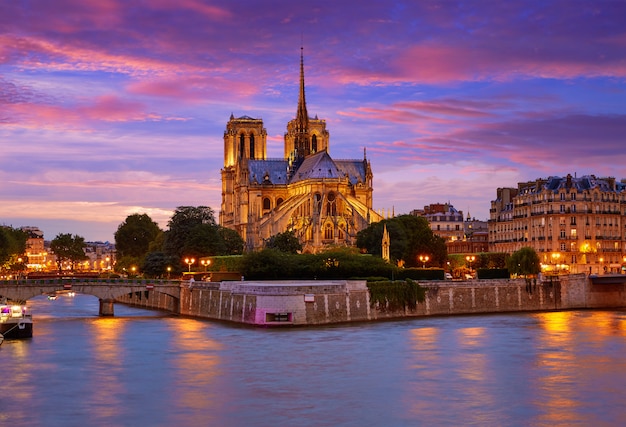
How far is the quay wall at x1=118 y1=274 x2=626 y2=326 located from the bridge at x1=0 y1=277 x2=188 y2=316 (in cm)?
153

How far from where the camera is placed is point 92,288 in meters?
71.1

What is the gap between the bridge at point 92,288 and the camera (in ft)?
221

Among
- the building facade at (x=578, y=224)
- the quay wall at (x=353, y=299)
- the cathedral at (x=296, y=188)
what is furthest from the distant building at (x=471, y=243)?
the quay wall at (x=353, y=299)

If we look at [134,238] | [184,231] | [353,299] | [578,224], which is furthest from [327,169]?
[353,299]

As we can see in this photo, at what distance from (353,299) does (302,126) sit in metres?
77.4

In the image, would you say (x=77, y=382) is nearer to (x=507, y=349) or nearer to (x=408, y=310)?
(x=507, y=349)

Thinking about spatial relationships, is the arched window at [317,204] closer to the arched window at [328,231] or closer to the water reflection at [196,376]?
the arched window at [328,231]

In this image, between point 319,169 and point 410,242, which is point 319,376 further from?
point 319,169

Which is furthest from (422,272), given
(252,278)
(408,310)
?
(252,278)

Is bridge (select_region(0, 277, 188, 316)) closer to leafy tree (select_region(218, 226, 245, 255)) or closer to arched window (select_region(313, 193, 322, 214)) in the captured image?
leafy tree (select_region(218, 226, 245, 255))

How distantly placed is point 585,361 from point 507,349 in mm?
5049

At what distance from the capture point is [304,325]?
2370 inches

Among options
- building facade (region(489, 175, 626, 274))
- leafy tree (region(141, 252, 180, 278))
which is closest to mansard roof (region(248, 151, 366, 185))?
building facade (region(489, 175, 626, 274))

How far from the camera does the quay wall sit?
60.2 metres
